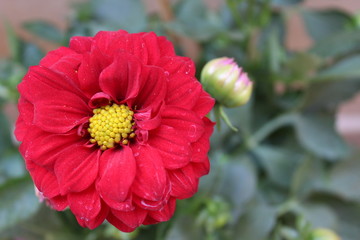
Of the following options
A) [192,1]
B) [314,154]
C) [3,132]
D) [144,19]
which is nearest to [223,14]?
[192,1]

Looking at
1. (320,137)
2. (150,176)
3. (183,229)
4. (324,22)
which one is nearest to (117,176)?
(150,176)

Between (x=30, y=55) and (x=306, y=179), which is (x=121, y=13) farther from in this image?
(x=306, y=179)

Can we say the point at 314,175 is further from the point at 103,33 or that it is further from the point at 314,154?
the point at 103,33

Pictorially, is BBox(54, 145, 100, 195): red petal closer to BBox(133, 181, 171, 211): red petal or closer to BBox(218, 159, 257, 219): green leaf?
BBox(133, 181, 171, 211): red petal

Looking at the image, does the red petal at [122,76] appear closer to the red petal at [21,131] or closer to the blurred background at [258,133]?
the red petal at [21,131]

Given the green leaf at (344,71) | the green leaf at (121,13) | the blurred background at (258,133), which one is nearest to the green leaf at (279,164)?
the blurred background at (258,133)

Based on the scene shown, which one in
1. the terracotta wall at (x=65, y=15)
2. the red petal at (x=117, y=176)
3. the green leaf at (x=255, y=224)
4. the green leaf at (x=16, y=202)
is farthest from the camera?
the terracotta wall at (x=65, y=15)

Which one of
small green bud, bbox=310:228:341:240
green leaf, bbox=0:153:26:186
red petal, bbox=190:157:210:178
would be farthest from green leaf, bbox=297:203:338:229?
green leaf, bbox=0:153:26:186
